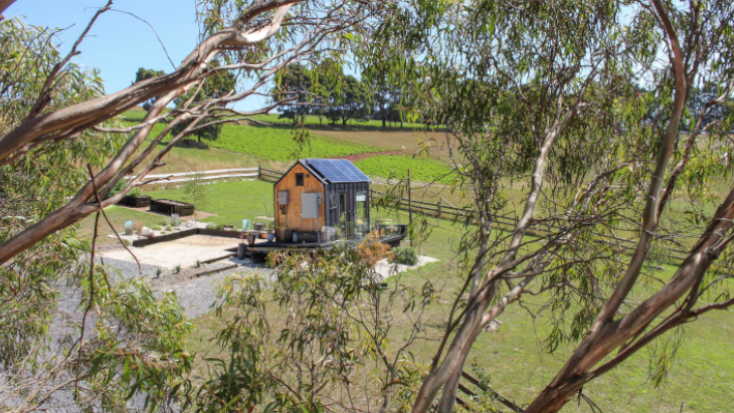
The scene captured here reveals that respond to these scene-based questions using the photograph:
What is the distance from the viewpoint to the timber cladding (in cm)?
1251

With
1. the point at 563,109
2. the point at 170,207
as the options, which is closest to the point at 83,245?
the point at 563,109

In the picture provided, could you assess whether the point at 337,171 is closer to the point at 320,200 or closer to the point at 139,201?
the point at 320,200

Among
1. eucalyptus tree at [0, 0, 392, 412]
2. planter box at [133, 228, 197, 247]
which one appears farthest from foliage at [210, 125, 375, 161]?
eucalyptus tree at [0, 0, 392, 412]

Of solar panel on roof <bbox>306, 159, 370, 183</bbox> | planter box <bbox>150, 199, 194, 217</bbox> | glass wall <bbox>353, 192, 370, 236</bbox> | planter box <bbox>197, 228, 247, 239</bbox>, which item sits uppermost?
solar panel on roof <bbox>306, 159, 370, 183</bbox>

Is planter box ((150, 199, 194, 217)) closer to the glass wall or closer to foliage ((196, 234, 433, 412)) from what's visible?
the glass wall

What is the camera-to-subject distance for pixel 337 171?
41.1 ft

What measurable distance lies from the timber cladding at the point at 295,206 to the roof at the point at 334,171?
0.67 ft

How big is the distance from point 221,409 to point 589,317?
248 cm

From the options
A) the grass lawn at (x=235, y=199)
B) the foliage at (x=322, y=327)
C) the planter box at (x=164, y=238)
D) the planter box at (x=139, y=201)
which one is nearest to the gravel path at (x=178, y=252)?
the planter box at (x=164, y=238)

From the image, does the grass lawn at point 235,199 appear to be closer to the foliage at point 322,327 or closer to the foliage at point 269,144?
the foliage at point 269,144

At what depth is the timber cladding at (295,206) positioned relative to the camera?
12508 millimetres

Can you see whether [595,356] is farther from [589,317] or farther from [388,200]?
[388,200]

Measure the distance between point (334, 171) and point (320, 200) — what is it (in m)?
0.89

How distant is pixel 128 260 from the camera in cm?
1277
